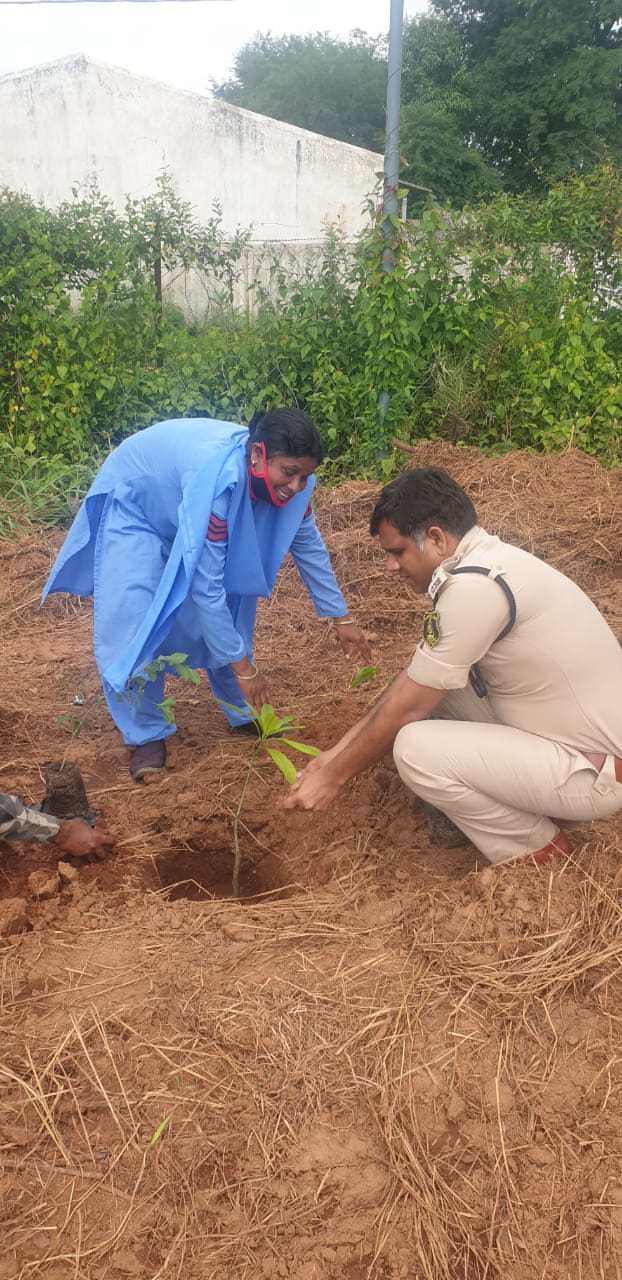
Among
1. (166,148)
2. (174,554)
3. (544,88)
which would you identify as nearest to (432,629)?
(174,554)

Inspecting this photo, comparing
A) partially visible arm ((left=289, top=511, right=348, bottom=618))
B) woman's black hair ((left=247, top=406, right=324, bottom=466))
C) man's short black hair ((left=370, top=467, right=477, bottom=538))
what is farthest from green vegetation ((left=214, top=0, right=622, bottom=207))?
man's short black hair ((left=370, top=467, right=477, bottom=538))

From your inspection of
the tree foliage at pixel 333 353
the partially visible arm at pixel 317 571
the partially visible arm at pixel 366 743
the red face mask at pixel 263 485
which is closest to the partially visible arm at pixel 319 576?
the partially visible arm at pixel 317 571

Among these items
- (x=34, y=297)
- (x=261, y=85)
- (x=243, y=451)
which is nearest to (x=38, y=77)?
(x=34, y=297)

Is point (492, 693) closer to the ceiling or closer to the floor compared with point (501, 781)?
closer to the ceiling

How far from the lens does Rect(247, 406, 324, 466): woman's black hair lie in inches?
110

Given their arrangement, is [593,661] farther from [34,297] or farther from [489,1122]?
[34,297]

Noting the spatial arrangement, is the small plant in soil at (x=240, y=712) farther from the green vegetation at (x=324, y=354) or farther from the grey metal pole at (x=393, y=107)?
the grey metal pole at (x=393, y=107)

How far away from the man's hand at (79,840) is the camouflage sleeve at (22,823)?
9cm

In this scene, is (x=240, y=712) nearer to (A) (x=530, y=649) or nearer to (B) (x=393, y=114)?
(A) (x=530, y=649)

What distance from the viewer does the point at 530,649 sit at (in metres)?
2.28

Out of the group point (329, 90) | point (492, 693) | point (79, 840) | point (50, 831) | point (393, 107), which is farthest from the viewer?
point (329, 90)

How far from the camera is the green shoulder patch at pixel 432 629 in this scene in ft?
7.29

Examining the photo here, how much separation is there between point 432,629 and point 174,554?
1.16 metres

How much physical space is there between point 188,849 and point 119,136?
613 inches
